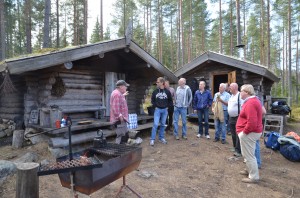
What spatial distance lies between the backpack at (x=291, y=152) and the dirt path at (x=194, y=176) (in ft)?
0.54

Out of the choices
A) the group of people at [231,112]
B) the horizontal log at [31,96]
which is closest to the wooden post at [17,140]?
the horizontal log at [31,96]

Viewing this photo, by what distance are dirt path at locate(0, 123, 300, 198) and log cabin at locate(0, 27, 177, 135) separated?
4.68ft

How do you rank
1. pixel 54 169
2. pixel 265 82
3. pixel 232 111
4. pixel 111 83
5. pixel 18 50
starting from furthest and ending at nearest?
pixel 18 50, pixel 265 82, pixel 111 83, pixel 232 111, pixel 54 169

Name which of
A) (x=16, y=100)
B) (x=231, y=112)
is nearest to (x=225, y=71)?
(x=231, y=112)

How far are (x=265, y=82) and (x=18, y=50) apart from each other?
25.5 metres

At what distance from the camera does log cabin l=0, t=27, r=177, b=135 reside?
6.04 m

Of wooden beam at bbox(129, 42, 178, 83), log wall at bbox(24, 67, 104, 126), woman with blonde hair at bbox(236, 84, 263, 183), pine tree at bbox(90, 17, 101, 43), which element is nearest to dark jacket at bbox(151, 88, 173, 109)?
wooden beam at bbox(129, 42, 178, 83)

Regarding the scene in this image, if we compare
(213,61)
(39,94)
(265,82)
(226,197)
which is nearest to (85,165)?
(226,197)

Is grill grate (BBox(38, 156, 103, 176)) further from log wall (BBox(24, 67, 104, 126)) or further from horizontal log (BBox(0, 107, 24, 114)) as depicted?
horizontal log (BBox(0, 107, 24, 114))

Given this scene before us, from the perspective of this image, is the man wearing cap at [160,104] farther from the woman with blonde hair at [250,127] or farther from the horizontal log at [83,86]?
the woman with blonde hair at [250,127]

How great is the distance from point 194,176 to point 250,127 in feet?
5.39

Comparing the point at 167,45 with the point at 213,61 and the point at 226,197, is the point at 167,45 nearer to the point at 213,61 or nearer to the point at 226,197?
the point at 213,61

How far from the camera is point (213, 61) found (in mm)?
11219

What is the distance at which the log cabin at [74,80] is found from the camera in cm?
604
